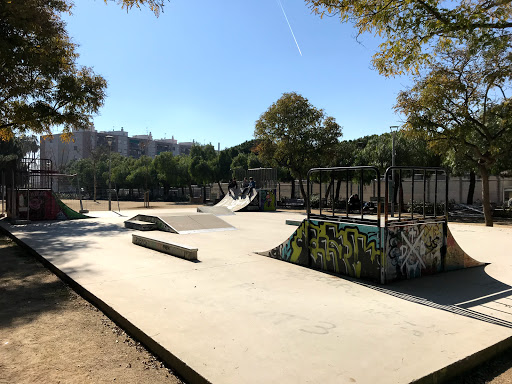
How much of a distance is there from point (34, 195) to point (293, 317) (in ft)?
53.3

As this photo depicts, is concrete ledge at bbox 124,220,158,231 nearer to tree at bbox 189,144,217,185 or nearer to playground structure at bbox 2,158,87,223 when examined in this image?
playground structure at bbox 2,158,87,223

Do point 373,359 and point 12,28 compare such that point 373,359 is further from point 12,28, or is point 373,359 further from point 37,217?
point 37,217

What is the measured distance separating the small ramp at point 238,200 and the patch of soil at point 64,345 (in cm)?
1862

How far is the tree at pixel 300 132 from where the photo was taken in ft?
87.5

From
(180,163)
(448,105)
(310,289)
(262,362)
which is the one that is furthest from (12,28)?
(180,163)

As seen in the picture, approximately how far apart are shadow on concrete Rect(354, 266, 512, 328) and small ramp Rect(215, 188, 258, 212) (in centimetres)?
1833

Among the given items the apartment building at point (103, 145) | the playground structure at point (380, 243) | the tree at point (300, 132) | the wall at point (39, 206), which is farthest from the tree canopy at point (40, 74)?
the apartment building at point (103, 145)

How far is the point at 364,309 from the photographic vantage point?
13.8 ft

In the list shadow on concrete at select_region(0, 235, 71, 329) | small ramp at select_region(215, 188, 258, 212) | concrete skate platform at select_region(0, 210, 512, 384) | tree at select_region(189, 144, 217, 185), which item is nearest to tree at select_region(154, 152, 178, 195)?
tree at select_region(189, 144, 217, 185)

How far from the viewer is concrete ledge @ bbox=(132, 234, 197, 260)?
23.3 ft

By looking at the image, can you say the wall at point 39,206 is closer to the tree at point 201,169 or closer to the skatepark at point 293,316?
the skatepark at point 293,316

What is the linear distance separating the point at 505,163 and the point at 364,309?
73.4 feet

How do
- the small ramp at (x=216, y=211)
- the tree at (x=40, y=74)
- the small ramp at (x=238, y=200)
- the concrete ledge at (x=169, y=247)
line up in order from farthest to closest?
the small ramp at (x=238, y=200) < the small ramp at (x=216, y=211) < the tree at (x=40, y=74) < the concrete ledge at (x=169, y=247)

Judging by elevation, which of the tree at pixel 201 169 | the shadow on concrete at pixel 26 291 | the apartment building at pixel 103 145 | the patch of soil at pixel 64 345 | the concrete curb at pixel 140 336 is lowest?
the shadow on concrete at pixel 26 291
